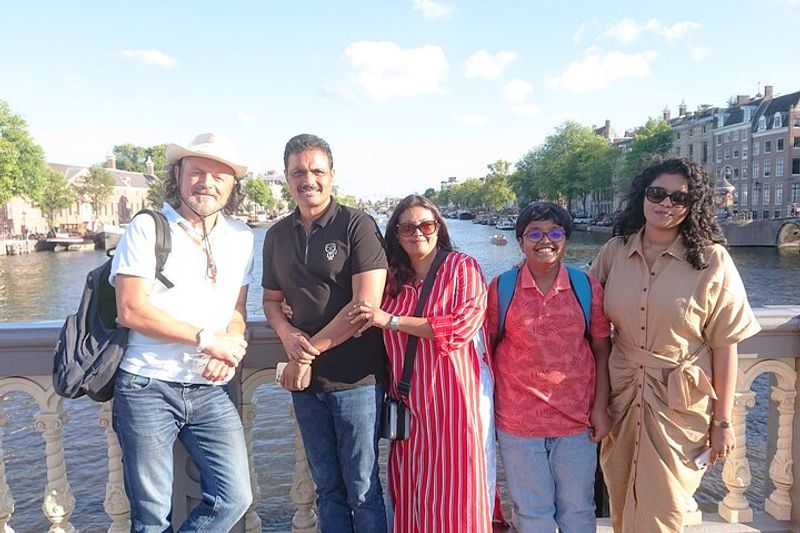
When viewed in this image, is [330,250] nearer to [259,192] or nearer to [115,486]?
[115,486]

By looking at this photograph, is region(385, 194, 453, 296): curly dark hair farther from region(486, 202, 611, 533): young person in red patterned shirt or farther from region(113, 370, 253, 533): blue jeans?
region(113, 370, 253, 533): blue jeans

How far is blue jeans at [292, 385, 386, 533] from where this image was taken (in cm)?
264

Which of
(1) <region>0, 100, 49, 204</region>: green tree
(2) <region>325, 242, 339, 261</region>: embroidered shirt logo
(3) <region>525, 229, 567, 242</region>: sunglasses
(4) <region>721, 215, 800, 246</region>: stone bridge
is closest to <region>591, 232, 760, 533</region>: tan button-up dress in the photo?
(3) <region>525, 229, 567, 242</region>: sunglasses

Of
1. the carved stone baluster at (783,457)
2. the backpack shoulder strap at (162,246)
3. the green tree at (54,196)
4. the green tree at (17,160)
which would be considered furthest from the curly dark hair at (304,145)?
the green tree at (54,196)

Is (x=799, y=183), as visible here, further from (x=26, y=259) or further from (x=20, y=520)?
(x=26, y=259)

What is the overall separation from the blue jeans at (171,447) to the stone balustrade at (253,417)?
282mm

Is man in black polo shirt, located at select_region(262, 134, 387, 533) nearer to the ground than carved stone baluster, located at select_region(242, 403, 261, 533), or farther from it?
farther from it

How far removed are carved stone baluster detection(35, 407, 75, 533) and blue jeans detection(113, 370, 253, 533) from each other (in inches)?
25.9

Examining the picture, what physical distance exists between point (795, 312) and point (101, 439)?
9.62 metres

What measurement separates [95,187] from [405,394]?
240 ft

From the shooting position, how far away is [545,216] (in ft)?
8.93

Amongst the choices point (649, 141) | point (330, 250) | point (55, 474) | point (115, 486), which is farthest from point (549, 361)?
point (649, 141)

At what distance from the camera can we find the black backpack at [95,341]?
232 cm

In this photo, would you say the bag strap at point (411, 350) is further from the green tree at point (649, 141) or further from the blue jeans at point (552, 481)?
the green tree at point (649, 141)
